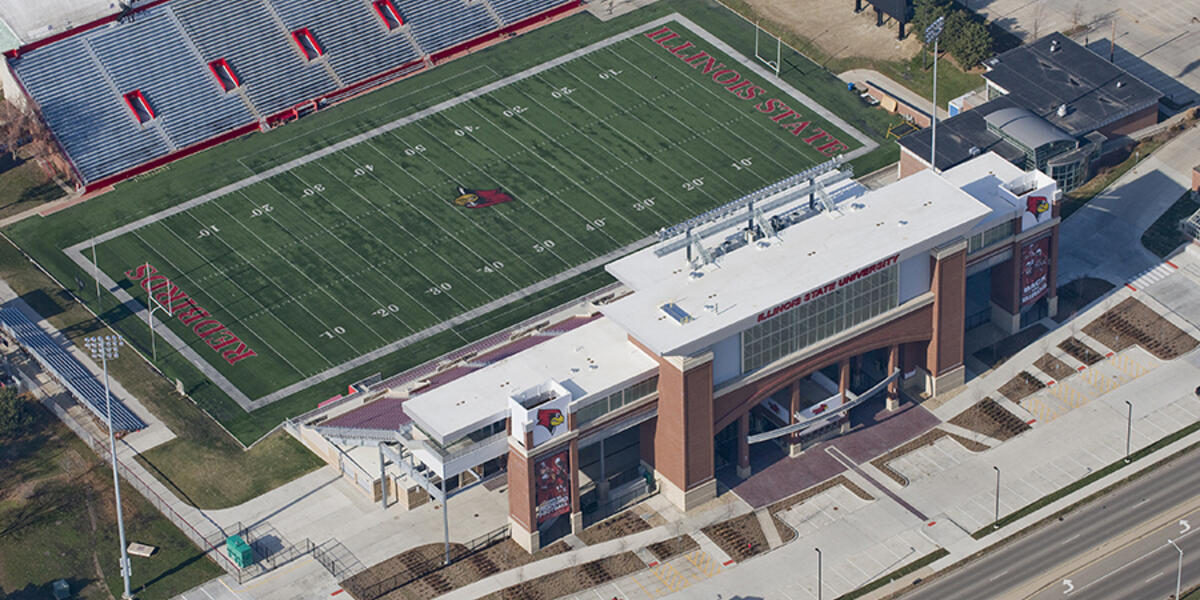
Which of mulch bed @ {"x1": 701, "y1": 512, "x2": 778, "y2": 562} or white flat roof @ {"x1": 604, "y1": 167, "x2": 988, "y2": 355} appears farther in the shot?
mulch bed @ {"x1": 701, "y1": 512, "x2": 778, "y2": 562}

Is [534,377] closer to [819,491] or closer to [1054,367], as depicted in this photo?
[819,491]

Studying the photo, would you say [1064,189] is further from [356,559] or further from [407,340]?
[356,559]

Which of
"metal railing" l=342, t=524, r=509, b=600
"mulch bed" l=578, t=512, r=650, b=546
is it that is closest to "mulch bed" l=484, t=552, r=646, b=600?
"mulch bed" l=578, t=512, r=650, b=546

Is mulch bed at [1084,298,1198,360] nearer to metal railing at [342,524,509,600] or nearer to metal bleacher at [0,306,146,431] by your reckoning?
metal railing at [342,524,509,600]

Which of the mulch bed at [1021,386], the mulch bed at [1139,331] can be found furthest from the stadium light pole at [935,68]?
the mulch bed at [1021,386]

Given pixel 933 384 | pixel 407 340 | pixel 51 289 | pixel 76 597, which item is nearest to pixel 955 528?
pixel 933 384

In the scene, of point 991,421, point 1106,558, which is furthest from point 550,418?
point 1106,558

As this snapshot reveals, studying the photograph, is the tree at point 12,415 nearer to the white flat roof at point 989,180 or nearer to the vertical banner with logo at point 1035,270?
the white flat roof at point 989,180
